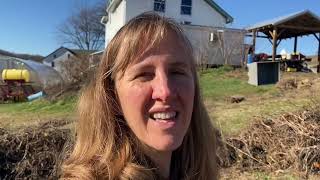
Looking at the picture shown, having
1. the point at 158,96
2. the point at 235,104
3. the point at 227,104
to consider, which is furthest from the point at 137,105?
the point at 227,104

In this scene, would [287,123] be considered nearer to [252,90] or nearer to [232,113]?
[232,113]

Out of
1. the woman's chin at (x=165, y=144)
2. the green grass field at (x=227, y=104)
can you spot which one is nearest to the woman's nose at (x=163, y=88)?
the woman's chin at (x=165, y=144)

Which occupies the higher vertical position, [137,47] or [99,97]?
[137,47]

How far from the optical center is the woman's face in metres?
1.66

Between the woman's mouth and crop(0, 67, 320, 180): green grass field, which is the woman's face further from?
crop(0, 67, 320, 180): green grass field

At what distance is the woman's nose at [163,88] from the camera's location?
1.66 meters

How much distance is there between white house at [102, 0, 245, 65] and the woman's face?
25373 mm

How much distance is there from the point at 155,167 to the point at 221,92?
13911 mm

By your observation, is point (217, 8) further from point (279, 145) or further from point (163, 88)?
point (163, 88)

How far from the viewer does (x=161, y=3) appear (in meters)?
32.1

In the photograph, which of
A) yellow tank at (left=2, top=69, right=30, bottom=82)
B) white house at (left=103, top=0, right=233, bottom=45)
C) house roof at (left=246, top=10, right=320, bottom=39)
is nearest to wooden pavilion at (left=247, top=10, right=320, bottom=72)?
house roof at (left=246, top=10, right=320, bottom=39)

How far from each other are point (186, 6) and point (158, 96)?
34.1 meters

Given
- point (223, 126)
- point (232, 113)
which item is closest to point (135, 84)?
point (223, 126)

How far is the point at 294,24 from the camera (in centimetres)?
2509
